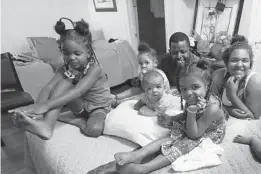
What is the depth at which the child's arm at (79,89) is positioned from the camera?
131 cm

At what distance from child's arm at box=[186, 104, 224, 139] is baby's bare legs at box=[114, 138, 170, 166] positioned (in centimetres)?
15

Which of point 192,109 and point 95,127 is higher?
point 192,109

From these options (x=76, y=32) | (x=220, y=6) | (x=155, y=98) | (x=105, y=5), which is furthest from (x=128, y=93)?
(x=105, y=5)

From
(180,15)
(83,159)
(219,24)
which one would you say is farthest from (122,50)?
(83,159)

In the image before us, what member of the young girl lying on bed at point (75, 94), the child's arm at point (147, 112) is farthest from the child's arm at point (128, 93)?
the child's arm at point (147, 112)

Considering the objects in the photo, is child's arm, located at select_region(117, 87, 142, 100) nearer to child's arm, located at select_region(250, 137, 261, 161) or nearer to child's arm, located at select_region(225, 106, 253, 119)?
child's arm, located at select_region(225, 106, 253, 119)

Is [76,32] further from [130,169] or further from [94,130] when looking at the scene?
[130,169]

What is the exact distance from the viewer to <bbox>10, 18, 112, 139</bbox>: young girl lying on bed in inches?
49.6

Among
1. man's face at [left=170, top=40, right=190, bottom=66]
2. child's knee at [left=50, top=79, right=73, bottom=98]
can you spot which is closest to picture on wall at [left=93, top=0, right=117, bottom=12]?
man's face at [left=170, top=40, right=190, bottom=66]

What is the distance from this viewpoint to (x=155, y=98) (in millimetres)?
1321

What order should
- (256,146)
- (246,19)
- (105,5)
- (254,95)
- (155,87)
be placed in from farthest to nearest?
1. (105,5)
2. (246,19)
3. (155,87)
4. (254,95)
5. (256,146)

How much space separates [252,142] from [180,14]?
1495mm

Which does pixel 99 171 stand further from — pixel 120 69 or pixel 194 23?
pixel 120 69

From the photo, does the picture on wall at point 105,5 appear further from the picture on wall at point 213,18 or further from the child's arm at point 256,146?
the child's arm at point 256,146
